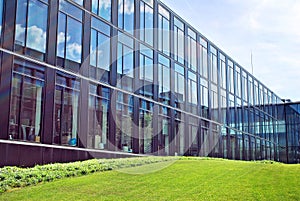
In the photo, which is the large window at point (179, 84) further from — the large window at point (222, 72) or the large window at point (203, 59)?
the large window at point (222, 72)

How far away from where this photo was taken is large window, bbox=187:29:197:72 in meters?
37.0


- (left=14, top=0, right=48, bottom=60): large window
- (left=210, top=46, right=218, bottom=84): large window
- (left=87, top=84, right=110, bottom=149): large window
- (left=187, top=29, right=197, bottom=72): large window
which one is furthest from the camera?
(left=210, top=46, right=218, bottom=84): large window

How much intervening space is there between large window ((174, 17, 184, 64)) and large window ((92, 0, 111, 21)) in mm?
9684

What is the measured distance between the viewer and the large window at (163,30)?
32247mm

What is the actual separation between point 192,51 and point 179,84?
188 inches

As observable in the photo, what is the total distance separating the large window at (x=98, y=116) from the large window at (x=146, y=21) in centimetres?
668

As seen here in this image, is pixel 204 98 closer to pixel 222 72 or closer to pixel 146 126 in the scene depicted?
pixel 222 72

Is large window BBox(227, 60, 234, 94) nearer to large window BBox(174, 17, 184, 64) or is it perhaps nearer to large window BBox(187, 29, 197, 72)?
large window BBox(187, 29, 197, 72)

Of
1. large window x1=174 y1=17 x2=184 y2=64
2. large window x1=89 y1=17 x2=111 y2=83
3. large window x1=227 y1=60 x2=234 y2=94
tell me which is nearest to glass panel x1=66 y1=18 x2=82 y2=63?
large window x1=89 y1=17 x2=111 y2=83

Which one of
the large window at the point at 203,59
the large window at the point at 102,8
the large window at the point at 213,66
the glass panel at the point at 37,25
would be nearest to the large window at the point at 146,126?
the large window at the point at 102,8

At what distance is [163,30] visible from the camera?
108 ft

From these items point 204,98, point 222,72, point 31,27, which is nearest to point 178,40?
point 204,98

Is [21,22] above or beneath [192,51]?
beneath

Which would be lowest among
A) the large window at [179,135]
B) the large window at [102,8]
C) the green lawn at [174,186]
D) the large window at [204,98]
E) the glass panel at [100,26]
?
the green lawn at [174,186]
